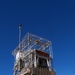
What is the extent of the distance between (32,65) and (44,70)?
11.5 ft

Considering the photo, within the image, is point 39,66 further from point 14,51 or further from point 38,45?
point 14,51

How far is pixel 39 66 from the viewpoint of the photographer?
65.6 m

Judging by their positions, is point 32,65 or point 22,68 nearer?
point 32,65

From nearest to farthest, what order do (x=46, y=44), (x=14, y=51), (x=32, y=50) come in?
(x=32, y=50) < (x=46, y=44) < (x=14, y=51)

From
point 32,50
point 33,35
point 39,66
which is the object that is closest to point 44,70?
point 39,66

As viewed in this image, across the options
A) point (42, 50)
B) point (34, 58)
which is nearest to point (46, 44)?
point (42, 50)

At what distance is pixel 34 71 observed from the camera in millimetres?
62781

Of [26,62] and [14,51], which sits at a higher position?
[14,51]

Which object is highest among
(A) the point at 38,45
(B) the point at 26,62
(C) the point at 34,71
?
(A) the point at 38,45

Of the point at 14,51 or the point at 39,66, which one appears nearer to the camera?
the point at 39,66

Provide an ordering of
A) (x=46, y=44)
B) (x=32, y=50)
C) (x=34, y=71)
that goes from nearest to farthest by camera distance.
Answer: (x=34, y=71) → (x=32, y=50) → (x=46, y=44)

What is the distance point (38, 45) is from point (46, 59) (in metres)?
4.94

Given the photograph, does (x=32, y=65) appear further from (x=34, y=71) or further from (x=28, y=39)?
(x=28, y=39)

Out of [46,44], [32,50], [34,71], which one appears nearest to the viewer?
[34,71]
